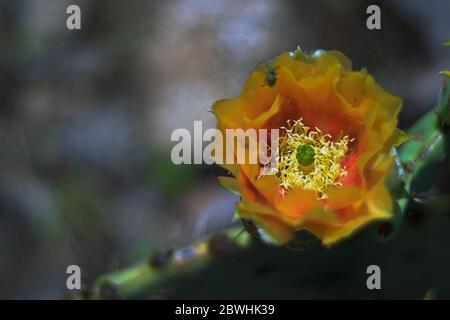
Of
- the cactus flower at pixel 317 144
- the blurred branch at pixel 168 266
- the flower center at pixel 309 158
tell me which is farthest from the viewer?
the blurred branch at pixel 168 266

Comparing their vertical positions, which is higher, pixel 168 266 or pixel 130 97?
pixel 130 97

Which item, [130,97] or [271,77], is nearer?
[271,77]

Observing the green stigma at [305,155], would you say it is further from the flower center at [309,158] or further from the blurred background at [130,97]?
the blurred background at [130,97]

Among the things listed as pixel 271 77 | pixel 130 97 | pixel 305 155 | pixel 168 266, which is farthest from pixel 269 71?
pixel 130 97

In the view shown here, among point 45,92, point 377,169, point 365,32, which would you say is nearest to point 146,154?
point 45,92

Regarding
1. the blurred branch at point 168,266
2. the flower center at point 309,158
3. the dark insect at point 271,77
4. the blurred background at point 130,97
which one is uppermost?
the blurred background at point 130,97

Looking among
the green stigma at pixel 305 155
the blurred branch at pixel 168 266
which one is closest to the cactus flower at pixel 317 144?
the green stigma at pixel 305 155

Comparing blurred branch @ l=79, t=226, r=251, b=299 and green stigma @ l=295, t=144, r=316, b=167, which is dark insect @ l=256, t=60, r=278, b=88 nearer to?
green stigma @ l=295, t=144, r=316, b=167

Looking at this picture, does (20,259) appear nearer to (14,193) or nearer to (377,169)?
(14,193)

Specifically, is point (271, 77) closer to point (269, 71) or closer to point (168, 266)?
point (269, 71)
